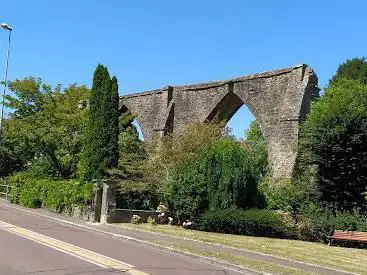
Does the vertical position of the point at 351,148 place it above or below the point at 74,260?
above

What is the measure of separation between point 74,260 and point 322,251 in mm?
8847

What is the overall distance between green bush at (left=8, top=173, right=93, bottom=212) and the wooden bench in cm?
1108

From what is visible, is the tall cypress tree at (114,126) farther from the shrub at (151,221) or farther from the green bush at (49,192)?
the shrub at (151,221)

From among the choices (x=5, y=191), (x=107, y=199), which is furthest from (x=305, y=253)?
(x=5, y=191)

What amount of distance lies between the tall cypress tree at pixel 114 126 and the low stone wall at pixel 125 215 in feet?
11.0

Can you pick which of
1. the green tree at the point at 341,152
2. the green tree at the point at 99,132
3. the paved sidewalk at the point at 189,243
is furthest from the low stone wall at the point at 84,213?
the green tree at the point at 341,152

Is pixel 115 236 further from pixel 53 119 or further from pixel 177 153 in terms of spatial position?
pixel 53 119

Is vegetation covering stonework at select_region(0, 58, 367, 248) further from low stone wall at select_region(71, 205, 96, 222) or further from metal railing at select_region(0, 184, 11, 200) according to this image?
metal railing at select_region(0, 184, 11, 200)

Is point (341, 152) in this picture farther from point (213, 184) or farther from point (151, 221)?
point (151, 221)

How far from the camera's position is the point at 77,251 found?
13141 mm

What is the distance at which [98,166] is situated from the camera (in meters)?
27.6

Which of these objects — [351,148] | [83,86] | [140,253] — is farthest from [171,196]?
[83,86]

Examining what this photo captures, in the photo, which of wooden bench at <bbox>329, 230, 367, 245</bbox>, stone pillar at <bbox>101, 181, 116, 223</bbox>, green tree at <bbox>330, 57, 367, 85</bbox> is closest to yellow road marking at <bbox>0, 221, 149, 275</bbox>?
stone pillar at <bbox>101, 181, 116, 223</bbox>

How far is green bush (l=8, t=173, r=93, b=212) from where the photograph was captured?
26.5 meters
